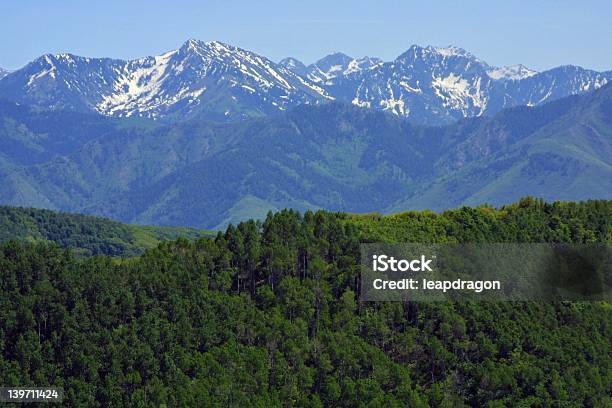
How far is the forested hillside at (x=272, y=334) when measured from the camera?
408ft

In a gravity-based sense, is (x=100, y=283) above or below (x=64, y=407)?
above

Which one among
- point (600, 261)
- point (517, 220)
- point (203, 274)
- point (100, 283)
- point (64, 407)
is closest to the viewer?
point (64, 407)

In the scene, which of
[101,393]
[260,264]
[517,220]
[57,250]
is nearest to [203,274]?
[260,264]

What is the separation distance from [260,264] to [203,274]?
1014cm

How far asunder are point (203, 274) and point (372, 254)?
2602 cm

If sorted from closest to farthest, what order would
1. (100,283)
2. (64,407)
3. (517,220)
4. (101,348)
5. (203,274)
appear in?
(64,407), (101,348), (100,283), (203,274), (517,220)

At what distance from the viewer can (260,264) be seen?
15525cm

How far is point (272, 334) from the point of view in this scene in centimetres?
13538

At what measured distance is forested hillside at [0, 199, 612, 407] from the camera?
12431 centimetres

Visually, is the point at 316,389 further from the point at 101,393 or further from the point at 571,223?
the point at 571,223

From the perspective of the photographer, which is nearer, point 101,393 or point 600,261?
point 101,393

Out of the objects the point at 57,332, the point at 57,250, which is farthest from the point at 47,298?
the point at 57,250

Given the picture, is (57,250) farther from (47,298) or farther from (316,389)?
(316,389)

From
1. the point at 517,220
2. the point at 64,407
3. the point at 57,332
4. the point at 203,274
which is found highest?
the point at 517,220
